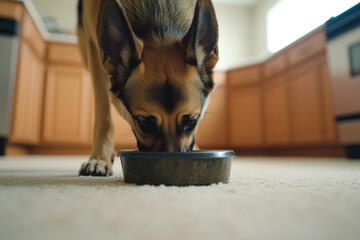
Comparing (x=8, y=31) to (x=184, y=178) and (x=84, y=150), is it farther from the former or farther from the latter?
(x=184, y=178)

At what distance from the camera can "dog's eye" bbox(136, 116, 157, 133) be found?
100 centimetres

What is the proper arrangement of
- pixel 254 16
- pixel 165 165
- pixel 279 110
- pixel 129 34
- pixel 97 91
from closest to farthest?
pixel 165 165
pixel 129 34
pixel 97 91
pixel 279 110
pixel 254 16

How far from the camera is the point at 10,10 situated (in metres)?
3.01

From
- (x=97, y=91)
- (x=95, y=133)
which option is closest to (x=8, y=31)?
(x=97, y=91)

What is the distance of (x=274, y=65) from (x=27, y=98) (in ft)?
10.6

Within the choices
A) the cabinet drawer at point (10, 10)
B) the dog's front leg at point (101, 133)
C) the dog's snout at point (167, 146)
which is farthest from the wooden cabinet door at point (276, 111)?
the cabinet drawer at point (10, 10)

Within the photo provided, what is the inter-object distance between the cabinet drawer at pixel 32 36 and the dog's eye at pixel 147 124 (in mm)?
2776

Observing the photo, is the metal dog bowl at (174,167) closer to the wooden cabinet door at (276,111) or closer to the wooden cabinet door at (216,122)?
the wooden cabinet door at (276,111)

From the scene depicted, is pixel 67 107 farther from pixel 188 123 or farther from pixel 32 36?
pixel 188 123

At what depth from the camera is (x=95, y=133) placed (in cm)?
136

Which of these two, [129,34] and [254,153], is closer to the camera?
[129,34]

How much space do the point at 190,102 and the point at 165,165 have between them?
0.30 m

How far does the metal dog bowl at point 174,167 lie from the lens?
31.6 inches

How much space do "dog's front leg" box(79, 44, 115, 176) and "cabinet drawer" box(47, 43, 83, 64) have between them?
8.87ft
